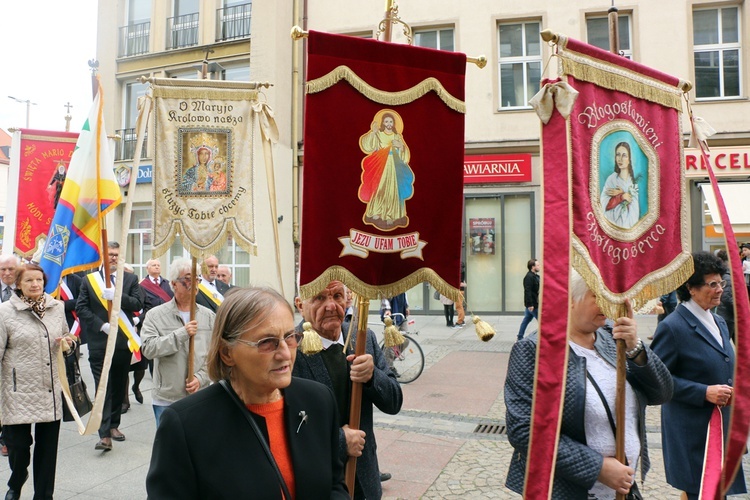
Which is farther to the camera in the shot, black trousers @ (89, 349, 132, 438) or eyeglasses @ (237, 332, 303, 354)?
black trousers @ (89, 349, 132, 438)

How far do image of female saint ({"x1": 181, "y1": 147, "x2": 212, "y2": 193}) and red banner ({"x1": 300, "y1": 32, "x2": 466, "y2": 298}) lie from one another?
1942mm

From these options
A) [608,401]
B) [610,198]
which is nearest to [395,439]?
[608,401]

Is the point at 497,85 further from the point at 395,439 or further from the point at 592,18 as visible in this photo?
the point at 395,439

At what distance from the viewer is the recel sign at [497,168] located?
16.5 metres

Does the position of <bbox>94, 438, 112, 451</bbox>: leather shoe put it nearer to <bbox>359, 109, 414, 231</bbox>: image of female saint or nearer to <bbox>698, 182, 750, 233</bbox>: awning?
<bbox>359, 109, 414, 231</bbox>: image of female saint

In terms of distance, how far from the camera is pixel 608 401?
2584 millimetres

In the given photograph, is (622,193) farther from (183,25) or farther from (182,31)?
(183,25)

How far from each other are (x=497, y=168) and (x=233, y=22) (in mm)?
9980

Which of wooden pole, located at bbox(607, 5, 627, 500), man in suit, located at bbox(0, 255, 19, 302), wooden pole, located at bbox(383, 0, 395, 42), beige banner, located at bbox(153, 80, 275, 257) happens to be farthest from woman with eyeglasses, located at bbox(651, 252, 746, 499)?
man in suit, located at bbox(0, 255, 19, 302)

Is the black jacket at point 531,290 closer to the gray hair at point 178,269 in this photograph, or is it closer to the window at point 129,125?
the gray hair at point 178,269

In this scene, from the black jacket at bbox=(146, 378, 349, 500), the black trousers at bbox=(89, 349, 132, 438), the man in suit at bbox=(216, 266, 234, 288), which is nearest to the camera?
the black jacket at bbox=(146, 378, 349, 500)

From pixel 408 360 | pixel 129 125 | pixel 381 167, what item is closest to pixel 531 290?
pixel 408 360

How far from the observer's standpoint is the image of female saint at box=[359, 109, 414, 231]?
2963 mm

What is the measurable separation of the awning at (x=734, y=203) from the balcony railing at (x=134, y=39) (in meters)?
18.0
